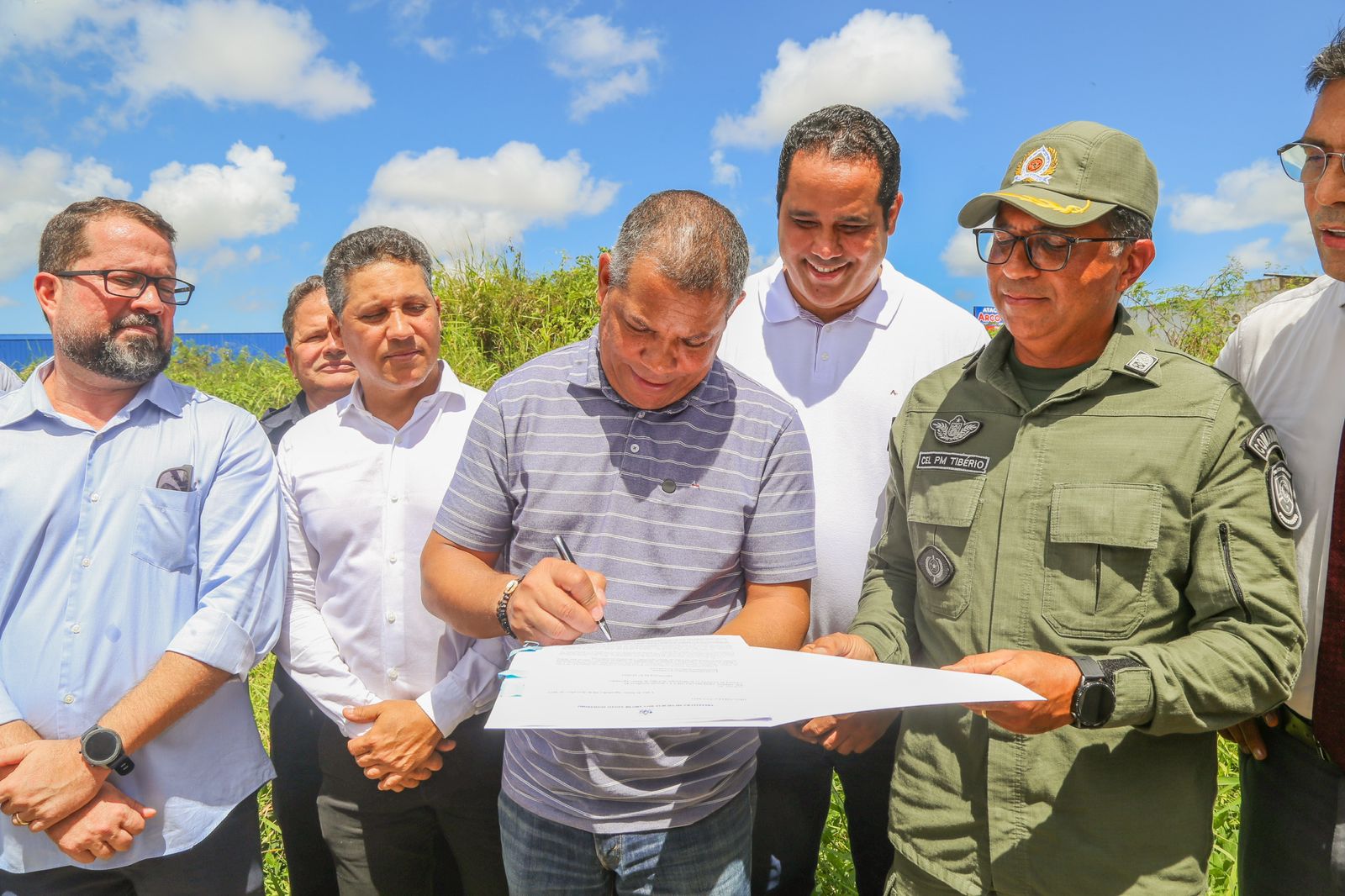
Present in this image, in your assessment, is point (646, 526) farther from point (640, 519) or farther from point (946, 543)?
point (946, 543)

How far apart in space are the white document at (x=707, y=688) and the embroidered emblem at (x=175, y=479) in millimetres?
1211

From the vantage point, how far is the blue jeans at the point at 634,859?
1866 mm

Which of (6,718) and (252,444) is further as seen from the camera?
(252,444)

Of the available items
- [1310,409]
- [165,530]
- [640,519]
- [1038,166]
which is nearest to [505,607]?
[640,519]

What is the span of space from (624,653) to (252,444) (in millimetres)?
1414

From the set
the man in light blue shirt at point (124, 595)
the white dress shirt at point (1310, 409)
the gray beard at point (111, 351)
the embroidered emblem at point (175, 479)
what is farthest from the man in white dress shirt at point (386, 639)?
the white dress shirt at point (1310, 409)

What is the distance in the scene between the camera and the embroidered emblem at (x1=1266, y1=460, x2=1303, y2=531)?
161 cm

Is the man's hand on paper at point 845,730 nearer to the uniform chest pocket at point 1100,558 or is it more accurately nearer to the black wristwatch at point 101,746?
the uniform chest pocket at point 1100,558

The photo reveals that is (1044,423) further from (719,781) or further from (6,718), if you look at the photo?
(6,718)

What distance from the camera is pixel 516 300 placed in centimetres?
A: 689

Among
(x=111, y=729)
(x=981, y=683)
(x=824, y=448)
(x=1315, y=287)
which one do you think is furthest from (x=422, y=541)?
(x=1315, y=287)

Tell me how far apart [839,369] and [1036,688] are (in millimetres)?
1215

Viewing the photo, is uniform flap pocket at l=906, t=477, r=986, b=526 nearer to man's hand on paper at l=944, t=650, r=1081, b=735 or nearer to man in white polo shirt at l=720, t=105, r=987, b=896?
man's hand on paper at l=944, t=650, r=1081, b=735

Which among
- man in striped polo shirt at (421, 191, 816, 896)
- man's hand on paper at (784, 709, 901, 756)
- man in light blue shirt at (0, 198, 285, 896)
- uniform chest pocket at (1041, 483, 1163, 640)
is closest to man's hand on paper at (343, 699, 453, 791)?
man in light blue shirt at (0, 198, 285, 896)
